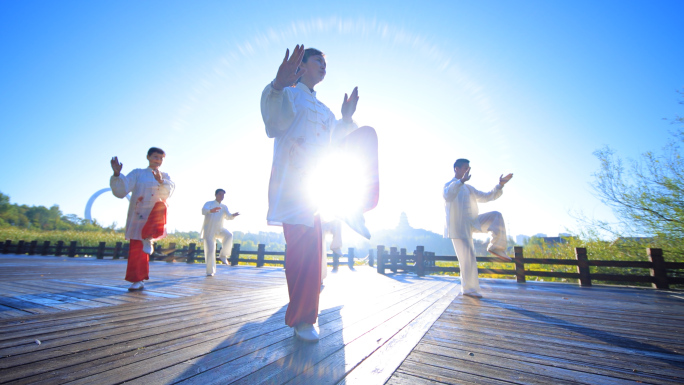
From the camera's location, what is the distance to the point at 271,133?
248 centimetres

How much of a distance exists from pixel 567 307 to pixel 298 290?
386 cm

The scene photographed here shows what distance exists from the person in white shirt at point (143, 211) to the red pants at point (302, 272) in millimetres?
3326

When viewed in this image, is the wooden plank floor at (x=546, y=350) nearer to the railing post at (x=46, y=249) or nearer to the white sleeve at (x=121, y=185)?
the white sleeve at (x=121, y=185)

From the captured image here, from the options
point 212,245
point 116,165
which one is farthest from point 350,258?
point 116,165

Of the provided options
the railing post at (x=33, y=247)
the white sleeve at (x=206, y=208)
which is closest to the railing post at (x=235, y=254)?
the white sleeve at (x=206, y=208)

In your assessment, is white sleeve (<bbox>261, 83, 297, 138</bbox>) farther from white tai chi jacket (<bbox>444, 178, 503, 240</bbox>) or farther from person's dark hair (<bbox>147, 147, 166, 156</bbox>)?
white tai chi jacket (<bbox>444, 178, 503, 240</bbox>)

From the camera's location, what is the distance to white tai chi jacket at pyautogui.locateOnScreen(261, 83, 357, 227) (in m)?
2.28

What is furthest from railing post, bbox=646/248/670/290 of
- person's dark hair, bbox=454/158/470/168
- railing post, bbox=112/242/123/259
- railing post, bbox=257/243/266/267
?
railing post, bbox=112/242/123/259

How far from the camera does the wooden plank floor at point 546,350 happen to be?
1444 millimetres

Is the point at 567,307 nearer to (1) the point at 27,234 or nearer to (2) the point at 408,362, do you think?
(2) the point at 408,362

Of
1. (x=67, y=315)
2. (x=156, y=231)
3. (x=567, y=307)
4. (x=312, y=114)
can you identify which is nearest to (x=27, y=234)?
(x=156, y=231)

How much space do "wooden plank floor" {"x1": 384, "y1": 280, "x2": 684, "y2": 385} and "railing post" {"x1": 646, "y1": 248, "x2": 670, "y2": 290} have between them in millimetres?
5522

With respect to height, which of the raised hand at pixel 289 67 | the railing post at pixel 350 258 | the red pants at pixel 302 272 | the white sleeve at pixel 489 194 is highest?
the raised hand at pixel 289 67

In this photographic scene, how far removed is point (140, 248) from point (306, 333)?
3.84 metres
